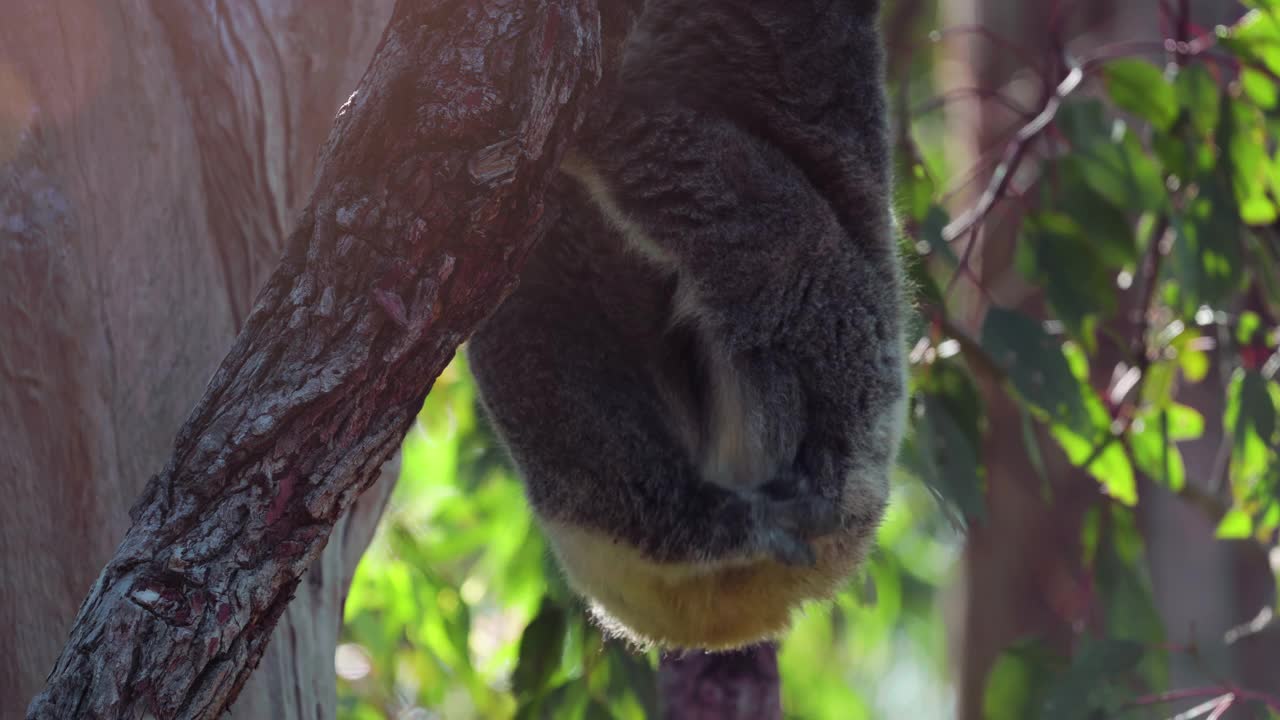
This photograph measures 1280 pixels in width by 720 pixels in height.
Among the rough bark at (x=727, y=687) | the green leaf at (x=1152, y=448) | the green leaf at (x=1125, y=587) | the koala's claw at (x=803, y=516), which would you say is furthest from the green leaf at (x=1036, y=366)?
the koala's claw at (x=803, y=516)

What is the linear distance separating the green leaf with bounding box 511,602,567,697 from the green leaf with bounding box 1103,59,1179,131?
6.53ft

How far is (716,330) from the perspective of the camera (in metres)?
1.80

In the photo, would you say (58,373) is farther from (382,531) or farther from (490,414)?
(382,531)

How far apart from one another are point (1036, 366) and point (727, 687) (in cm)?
104

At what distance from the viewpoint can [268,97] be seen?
219 cm

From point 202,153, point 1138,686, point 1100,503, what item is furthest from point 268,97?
point 1138,686

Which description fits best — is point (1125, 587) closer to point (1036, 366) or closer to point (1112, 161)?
point (1036, 366)

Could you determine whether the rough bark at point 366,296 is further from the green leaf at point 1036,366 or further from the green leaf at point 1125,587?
the green leaf at point 1125,587

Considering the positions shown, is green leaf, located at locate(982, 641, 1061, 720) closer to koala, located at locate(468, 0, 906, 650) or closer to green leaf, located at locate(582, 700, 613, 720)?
green leaf, located at locate(582, 700, 613, 720)

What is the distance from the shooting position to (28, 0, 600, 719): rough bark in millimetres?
1354

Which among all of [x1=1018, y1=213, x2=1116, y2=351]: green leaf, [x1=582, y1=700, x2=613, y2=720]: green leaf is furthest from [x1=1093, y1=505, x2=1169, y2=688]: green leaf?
[x1=582, y1=700, x2=613, y2=720]: green leaf

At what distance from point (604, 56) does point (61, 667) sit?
0.98m

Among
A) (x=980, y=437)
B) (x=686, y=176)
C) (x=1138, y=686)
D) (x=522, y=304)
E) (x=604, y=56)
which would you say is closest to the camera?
(x=604, y=56)

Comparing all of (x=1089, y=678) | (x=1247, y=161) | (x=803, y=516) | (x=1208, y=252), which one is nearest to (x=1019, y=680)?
(x=1089, y=678)
